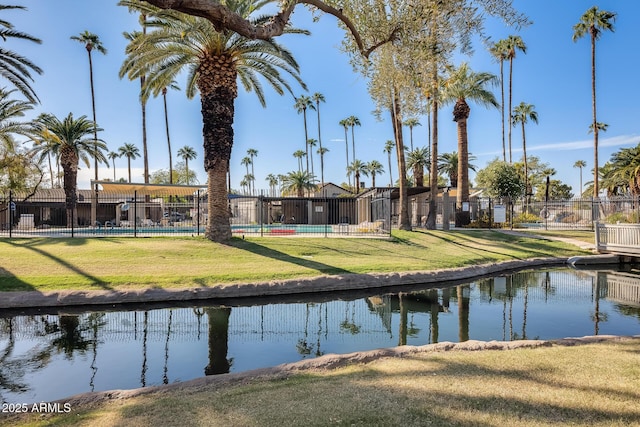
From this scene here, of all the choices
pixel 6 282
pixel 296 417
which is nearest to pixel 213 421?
pixel 296 417

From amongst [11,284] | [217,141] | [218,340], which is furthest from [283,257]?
[11,284]

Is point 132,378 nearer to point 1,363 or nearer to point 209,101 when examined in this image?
point 1,363

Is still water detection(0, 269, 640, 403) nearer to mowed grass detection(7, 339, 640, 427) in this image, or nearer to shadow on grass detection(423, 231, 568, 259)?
mowed grass detection(7, 339, 640, 427)

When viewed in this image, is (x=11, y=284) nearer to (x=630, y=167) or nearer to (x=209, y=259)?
(x=209, y=259)

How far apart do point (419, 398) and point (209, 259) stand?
12.3 metres

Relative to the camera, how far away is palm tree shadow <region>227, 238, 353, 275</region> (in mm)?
14299

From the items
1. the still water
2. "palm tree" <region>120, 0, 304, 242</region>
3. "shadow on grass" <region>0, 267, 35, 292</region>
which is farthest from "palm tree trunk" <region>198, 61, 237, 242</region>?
"shadow on grass" <region>0, 267, 35, 292</region>

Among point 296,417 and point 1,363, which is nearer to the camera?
point 296,417

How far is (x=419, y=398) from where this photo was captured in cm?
433

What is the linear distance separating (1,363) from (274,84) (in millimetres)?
15976

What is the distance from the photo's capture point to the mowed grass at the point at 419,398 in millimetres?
3881

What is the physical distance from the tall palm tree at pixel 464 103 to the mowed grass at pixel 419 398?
82.6 ft

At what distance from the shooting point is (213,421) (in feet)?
13.2

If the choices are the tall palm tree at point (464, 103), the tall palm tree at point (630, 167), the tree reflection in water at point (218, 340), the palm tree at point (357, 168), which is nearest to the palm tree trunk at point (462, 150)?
the tall palm tree at point (464, 103)
